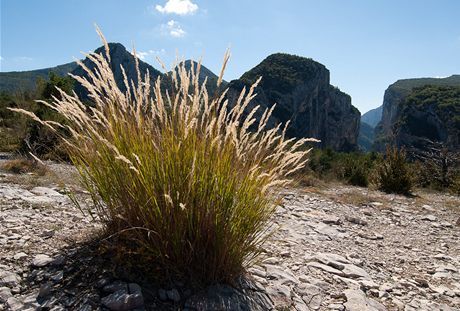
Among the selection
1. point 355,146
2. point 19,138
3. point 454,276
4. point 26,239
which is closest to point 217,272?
point 26,239

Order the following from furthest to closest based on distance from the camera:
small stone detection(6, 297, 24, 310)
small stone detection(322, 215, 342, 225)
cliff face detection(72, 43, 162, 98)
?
small stone detection(322, 215, 342, 225) < cliff face detection(72, 43, 162, 98) < small stone detection(6, 297, 24, 310)

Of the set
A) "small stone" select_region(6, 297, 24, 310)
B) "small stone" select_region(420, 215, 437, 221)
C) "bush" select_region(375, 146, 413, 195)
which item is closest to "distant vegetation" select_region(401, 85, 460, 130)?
"bush" select_region(375, 146, 413, 195)

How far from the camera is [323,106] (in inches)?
3482

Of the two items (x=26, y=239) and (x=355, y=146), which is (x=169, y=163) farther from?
(x=355, y=146)

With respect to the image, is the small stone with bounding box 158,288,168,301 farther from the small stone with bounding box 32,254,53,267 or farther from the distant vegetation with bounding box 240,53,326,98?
the distant vegetation with bounding box 240,53,326,98

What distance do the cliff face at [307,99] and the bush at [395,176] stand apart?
4810 cm

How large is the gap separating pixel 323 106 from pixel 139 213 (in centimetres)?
9058

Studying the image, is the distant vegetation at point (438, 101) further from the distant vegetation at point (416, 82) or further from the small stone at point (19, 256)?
the small stone at point (19, 256)

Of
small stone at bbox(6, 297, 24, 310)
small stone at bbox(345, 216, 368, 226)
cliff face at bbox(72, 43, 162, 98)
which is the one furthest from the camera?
small stone at bbox(345, 216, 368, 226)

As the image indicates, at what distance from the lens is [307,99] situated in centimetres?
8006

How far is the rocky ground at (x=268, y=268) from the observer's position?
214 cm

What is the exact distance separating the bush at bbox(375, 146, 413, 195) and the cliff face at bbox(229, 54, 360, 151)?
48.1 m

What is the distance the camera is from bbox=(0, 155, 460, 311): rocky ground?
2.14 metres

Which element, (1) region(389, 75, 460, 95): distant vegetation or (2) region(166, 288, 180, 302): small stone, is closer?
(2) region(166, 288, 180, 302): small stone
